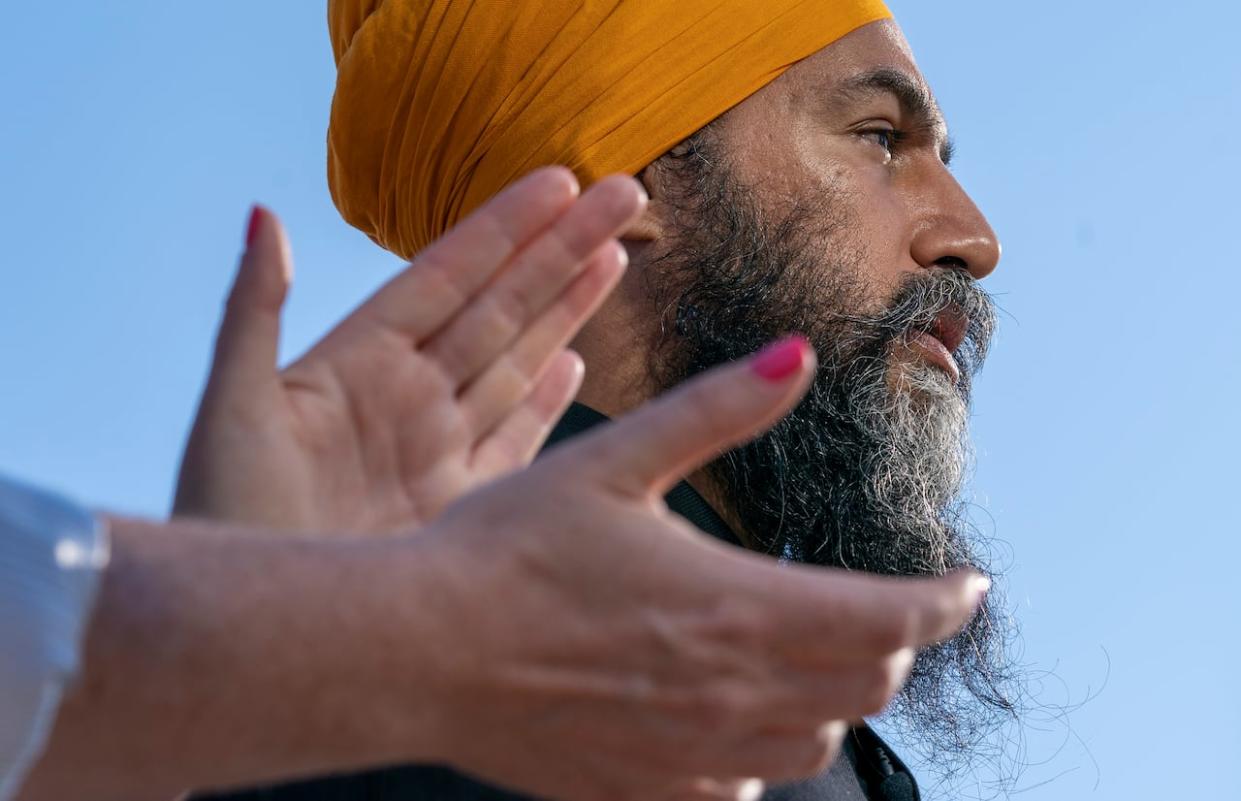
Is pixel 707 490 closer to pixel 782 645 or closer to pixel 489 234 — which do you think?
pixel 489 234

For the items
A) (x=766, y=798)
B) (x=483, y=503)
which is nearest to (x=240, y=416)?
(x=483, y=503)

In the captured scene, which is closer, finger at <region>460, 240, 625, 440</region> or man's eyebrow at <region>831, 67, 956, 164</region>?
finger at <region>460, 240, 625, 440</region>

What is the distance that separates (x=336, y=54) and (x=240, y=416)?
2.47 metres

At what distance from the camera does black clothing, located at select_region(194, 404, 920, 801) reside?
6.13 ft

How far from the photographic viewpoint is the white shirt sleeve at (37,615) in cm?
112

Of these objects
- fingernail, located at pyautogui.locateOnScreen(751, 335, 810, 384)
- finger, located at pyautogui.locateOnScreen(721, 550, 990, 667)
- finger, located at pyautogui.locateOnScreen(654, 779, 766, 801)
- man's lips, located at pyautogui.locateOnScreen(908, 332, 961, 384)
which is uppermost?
fingernail, located at pyautogui.locateOnScreen(751, 335, 810, 384)

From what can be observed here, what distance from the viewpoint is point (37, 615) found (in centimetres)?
113

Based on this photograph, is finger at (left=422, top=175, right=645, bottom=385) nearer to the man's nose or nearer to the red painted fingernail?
the red painted fingernail

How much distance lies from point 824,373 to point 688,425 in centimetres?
216

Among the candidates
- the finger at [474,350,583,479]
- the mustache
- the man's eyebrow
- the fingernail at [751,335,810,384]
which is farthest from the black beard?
the fingernail at [751,335,810,384]

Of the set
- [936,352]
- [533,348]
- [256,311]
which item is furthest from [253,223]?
[936,352]

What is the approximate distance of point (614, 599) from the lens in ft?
3.95

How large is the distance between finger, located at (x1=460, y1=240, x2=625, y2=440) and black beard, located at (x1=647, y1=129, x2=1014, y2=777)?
154cm

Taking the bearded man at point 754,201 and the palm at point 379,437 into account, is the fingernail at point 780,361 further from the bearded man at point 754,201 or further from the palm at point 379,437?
the bearded man at point 754,201
